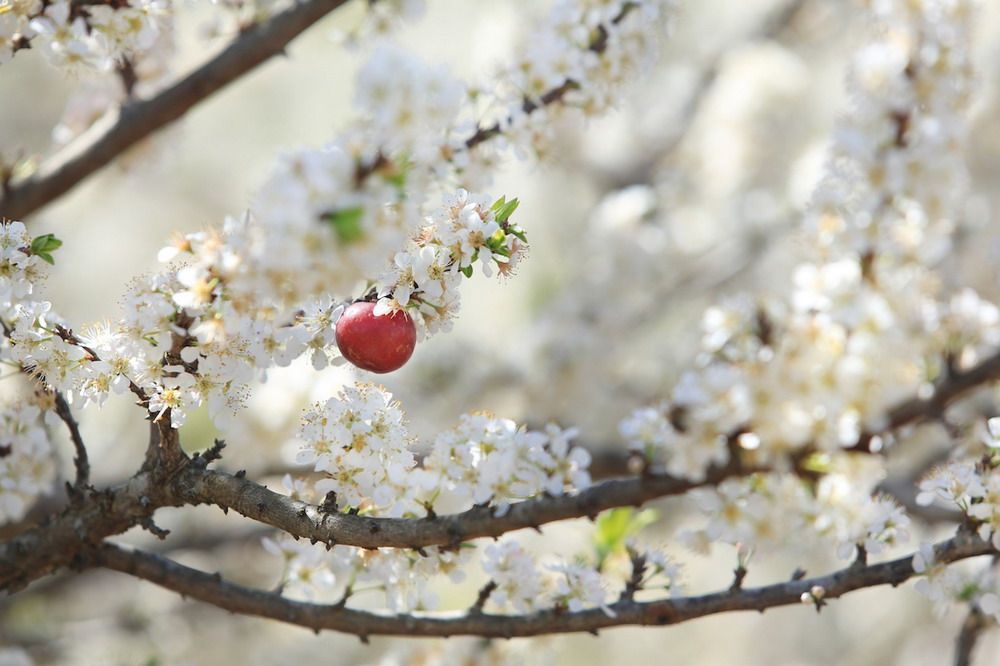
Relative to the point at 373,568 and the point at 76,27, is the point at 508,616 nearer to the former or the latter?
the point at 373,568

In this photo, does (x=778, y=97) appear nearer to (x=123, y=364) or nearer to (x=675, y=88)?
(x=675, y=88)

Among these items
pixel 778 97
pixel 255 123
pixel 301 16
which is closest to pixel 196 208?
pixel 255 123

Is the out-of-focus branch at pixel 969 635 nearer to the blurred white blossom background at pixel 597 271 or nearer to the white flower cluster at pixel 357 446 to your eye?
the blurred white blossom background at pixel 597 271

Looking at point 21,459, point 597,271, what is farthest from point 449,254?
point 597,271

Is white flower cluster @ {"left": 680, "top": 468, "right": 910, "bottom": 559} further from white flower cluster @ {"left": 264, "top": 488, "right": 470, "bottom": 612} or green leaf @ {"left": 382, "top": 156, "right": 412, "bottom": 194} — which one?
green leaf @ {"left": 382, "top": 156, "right": 412, "bottom": 194}

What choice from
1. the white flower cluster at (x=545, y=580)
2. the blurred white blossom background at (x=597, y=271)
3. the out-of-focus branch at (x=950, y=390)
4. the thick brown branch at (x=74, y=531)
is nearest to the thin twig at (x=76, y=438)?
the thick brown branch at (x=74, y=531)
